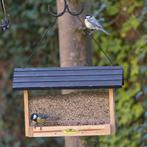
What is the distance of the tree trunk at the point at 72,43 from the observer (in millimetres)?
3258

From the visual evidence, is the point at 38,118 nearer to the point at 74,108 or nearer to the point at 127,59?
the point at 74,108

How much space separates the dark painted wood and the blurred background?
44.7 inches

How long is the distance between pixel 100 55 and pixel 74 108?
2329mm

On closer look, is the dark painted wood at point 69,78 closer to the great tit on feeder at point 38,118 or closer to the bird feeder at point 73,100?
the bird feeder at point 73,100

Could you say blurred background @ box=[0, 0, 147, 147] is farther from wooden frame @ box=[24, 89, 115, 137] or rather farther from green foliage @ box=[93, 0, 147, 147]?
wooden frame @ box=[24, 89, 115, 137]

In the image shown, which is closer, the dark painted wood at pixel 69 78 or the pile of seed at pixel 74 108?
the dark painted wood at pixel 69 78

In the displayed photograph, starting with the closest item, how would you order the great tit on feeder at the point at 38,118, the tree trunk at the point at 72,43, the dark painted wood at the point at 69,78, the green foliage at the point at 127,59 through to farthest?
the dark painted wood at the point at 69,78
the great tit on feeder at the point at 38,118
the tree trunk at the point at 72,43
the green foliage at the point at 127,59

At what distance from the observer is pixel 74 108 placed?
2.97 metres

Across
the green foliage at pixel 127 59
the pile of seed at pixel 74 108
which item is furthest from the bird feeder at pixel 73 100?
the green foliage at pixel 127 59

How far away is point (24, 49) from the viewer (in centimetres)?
601

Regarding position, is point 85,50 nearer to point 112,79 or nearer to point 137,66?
point 112,79

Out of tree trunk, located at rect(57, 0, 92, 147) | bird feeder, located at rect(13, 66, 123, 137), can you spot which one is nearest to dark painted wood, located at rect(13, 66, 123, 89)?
bird feeder, located at rect(13, 66, 123, 137)

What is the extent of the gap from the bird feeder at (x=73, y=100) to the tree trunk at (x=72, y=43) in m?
0.32

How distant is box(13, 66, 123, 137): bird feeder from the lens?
276 centimetres
